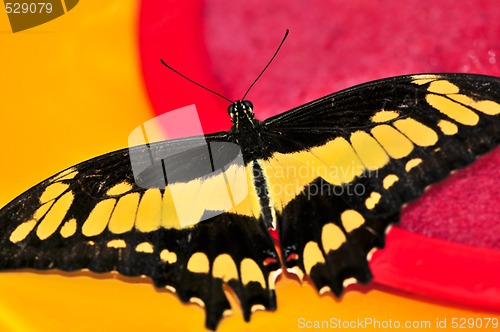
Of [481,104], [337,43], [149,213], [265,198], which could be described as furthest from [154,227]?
[337,43]

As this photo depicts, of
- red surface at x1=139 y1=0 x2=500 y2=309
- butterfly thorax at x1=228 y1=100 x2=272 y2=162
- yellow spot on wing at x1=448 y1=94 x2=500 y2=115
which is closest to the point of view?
yellow spot on wing at x1=448 y1=94 x2=500 y2=115

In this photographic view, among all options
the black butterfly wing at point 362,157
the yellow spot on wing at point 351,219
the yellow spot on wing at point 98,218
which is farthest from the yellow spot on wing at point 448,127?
the yellow spot on wing at point 98,218

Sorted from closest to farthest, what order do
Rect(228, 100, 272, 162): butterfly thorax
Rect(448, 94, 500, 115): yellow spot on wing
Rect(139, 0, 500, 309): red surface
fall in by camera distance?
Rect(448, 94, 500, 115): yellow spot on wing, Rect(228, 100, 272, 162): butterfly thorax, Rect(139, 0, 500, 309): red surface

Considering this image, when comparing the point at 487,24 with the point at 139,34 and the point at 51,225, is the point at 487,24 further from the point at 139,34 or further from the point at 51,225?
the point at 51,225

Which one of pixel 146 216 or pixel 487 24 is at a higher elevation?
pixel 487 24

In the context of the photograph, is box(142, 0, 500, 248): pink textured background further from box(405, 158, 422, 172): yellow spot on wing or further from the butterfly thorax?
box(405, 158, 422, 172): yellow spot on wing

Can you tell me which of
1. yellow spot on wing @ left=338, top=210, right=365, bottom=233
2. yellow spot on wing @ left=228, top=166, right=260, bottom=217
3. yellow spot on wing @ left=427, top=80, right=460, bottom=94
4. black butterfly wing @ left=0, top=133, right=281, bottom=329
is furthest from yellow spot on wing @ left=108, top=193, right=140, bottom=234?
yellow spot on wing @ left=427, top=80, right=460, bottom=94

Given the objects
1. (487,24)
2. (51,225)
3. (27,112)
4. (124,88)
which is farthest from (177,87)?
(487,24)
